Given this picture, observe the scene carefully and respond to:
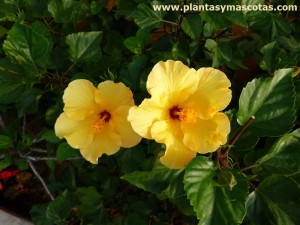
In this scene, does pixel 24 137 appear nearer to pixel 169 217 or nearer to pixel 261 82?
pixel 169 217

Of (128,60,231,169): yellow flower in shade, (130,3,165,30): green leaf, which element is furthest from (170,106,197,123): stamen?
(130,3,165,30): green leaf

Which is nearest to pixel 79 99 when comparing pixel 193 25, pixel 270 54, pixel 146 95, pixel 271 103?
pixel 146 95

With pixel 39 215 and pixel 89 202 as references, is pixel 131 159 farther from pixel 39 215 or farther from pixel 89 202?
pixel 39 215

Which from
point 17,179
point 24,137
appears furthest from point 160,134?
point 17,179

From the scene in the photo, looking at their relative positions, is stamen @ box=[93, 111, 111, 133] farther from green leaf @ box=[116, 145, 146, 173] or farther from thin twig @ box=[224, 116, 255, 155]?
thin twig @ box=[224, 116, 255, 155]

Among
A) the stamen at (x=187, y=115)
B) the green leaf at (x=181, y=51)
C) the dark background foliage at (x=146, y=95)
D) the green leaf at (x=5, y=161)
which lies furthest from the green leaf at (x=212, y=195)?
the green leaf at (x=5, y=161)

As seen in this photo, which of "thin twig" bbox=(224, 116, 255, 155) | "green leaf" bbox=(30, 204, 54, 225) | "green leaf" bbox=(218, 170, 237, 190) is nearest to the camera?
"green leaf" bbox=(218, 170, 237, 190)

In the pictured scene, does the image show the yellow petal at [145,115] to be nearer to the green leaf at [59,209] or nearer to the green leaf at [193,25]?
the green leaf at [193,25]
